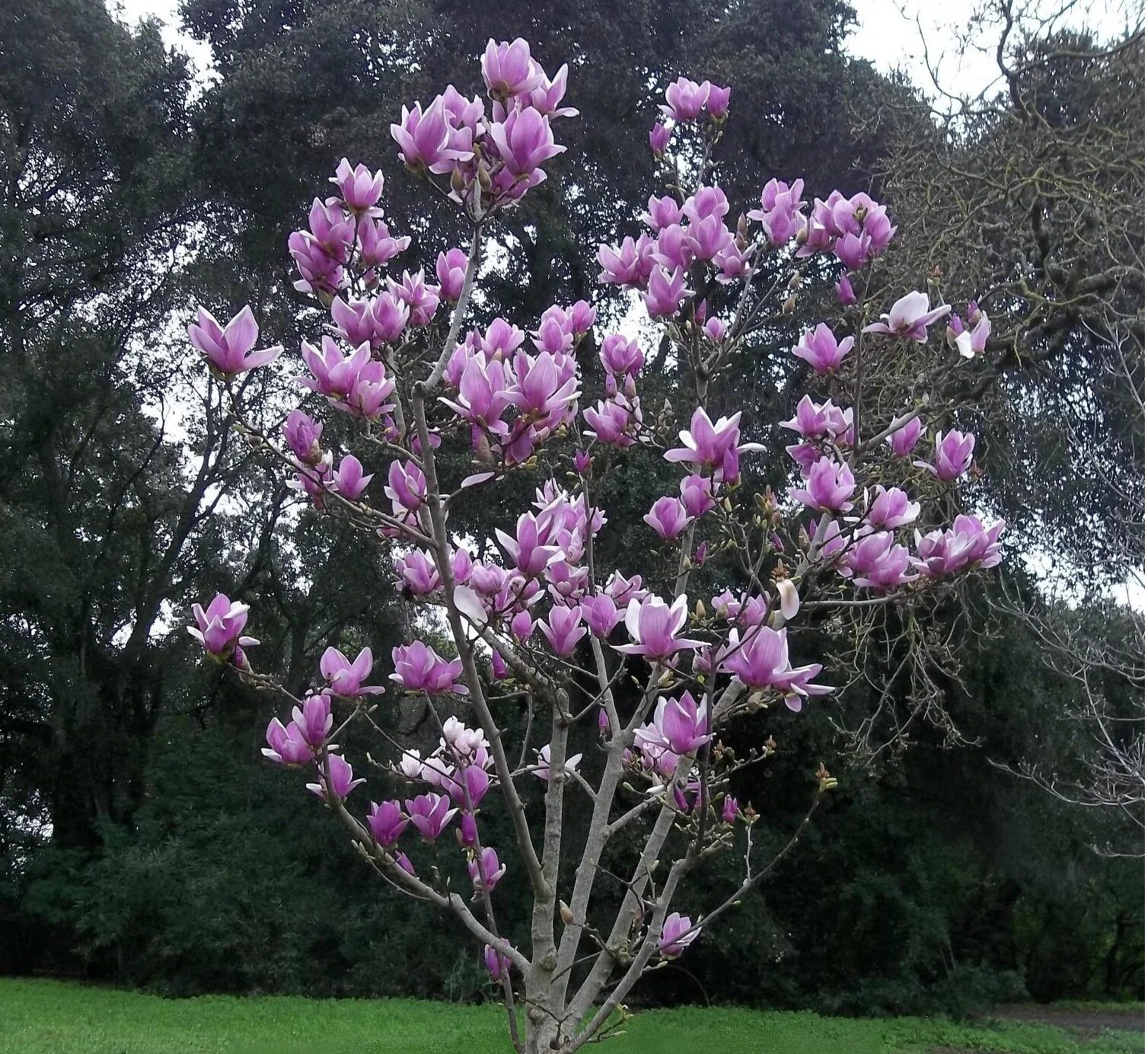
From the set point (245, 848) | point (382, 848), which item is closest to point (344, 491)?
point (382, 848)

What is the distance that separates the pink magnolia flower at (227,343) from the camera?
34.1 inches

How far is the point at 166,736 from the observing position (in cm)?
825

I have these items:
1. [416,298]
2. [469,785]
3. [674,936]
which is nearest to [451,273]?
[416,298]

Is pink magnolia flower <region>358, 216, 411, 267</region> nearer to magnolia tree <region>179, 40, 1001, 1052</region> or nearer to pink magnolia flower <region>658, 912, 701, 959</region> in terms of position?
magnolia tree <region>179, 40, 1001, 1052</region>

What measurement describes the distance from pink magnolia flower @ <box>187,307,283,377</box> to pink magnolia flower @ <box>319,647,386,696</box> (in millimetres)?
274

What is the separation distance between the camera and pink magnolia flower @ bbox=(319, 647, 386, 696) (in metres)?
1.02

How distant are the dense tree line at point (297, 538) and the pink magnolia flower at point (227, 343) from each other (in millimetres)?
3704

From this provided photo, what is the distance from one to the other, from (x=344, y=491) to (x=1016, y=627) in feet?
16.1

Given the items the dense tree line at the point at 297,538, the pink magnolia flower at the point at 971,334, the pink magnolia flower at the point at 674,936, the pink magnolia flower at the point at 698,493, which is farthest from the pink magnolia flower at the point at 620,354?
the dense tree line at the point at 297,538

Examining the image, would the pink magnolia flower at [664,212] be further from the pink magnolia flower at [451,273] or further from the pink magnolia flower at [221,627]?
the pink magnolia flower at [221,627]

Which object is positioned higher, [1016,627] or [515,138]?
[1016,627]

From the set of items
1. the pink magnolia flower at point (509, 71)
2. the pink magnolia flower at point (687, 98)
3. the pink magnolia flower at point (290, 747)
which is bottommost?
the pink magnolia flower at point (290, 747)

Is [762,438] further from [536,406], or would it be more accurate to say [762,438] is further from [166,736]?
[166,736]

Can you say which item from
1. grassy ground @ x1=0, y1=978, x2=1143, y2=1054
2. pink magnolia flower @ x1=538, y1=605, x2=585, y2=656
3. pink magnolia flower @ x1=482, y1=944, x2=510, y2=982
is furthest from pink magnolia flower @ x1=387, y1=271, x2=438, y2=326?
grassy ground @ x1=0, y1=978, x2=1143, y2=1054
